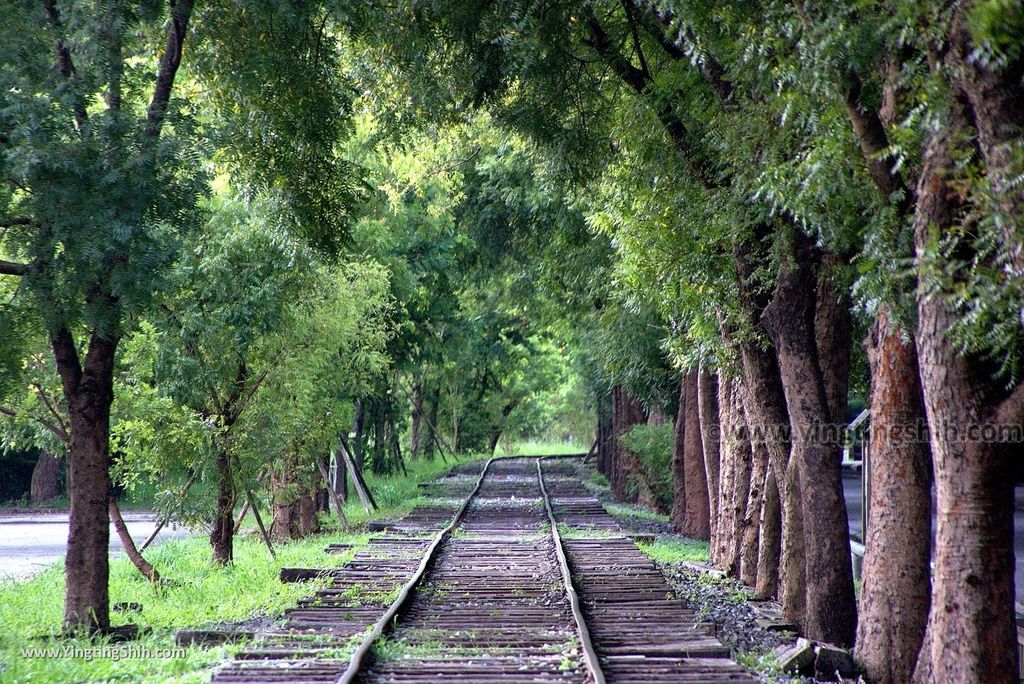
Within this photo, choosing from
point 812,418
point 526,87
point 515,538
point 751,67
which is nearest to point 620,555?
point 515,538

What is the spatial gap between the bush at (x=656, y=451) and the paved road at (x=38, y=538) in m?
10.5

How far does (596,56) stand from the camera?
13.6 m

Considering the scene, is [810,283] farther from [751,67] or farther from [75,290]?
[75,290]

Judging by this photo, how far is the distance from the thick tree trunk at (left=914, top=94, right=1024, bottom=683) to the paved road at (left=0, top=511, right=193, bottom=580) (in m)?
13.7

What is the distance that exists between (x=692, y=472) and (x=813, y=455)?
11273 millimetres

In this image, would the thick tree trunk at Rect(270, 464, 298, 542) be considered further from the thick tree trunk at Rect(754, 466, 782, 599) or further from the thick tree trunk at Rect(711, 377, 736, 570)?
the thick tree trunk at Rect(754, 466, 782, 599)

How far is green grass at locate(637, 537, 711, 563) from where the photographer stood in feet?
57.3

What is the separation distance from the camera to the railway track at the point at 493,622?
800 centimetres

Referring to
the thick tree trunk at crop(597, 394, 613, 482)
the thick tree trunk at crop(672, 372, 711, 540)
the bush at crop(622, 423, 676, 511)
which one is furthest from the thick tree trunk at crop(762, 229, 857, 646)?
the thick tree trunk at crop(597, 394, 613, 482)

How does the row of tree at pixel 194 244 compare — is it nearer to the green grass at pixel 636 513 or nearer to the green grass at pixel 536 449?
the green grass at pixel 636 513

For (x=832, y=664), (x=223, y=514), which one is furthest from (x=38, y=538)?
(x=832, y=664)

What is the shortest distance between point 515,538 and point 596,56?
8.38 metres

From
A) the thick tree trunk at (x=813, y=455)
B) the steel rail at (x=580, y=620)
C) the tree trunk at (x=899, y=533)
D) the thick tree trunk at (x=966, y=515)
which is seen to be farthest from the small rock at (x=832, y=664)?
the steel rail at (x=580, y=620)

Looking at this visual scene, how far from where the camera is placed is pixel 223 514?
18.1m
